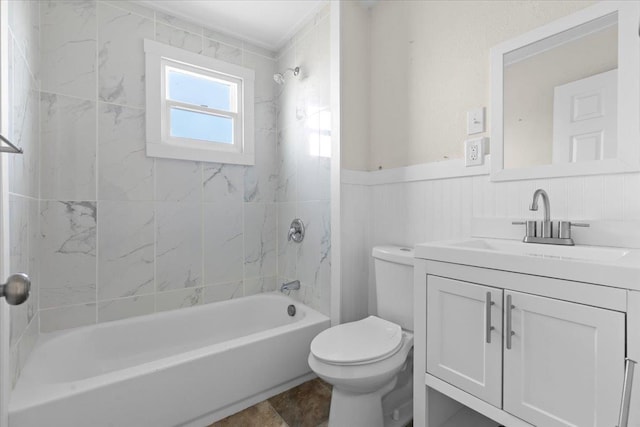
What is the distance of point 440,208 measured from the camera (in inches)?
62.8

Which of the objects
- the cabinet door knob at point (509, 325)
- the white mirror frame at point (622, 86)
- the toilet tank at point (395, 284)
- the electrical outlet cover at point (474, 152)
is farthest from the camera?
the toilet tank at point (395, 284)

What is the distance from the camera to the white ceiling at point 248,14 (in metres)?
2.01

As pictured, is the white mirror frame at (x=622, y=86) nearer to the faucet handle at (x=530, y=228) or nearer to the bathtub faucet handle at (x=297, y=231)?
the faucet handle at (x=530, y=228)

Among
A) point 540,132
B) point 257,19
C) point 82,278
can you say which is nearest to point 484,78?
point 540,132

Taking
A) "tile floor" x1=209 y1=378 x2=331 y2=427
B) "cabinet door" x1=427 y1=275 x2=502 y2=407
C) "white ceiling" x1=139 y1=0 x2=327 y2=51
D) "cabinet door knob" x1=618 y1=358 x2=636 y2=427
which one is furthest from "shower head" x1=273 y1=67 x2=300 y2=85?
"cabinet door knob" x1=618 y1=358 x2=636 y2=427

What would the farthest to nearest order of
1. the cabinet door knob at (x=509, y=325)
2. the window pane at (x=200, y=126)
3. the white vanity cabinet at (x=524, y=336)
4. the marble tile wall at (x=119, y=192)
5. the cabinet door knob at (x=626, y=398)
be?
the window pane at (x=200, y=126) < the marble tile wall at (x=119, y=192) < the cabinet door knob at (x=509, y=325) < the white vanity cabinet at (x=524, y=336) < the cabinet door knob at (x=626, y=398)

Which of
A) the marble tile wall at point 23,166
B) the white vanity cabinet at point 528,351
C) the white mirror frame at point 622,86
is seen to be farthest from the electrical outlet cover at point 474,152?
the marble tile wall at point 23,166

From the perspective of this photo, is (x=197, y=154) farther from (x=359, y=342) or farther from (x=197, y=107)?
(x=359, y=342)

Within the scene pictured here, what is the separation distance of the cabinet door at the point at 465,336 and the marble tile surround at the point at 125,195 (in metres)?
0.97

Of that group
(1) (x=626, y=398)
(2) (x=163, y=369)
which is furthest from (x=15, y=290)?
(1) (x=626, y=398)

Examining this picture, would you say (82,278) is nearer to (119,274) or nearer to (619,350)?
(119,274)

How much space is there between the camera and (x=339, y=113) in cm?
187

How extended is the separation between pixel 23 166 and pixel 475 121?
214 cm

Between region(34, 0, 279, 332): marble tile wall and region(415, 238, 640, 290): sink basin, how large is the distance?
164cm
